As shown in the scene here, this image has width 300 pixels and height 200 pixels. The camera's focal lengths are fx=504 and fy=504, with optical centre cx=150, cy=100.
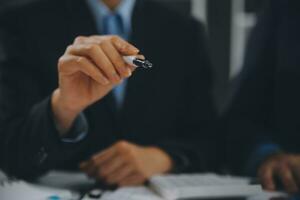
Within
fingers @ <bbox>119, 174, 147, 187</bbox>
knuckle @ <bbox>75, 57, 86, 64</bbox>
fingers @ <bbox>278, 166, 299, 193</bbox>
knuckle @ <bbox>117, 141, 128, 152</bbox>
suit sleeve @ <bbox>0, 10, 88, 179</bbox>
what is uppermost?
knuckle @ <bbox>75, 57, 86, 64</bbox>

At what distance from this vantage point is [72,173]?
2.13ft

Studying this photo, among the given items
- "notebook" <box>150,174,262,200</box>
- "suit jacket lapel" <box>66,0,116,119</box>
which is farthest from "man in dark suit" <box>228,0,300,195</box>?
"suit jacket lapel" <box>66,0,116,119</box>

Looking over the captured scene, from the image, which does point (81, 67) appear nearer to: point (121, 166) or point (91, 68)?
point (91, 68)

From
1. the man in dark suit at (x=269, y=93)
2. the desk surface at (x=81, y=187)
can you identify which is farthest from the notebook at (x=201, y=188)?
the man in dark suit at (x=269, y=93)

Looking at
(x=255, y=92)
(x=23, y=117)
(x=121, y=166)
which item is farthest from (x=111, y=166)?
(x=255, y=92)

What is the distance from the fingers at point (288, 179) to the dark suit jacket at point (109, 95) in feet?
0.40

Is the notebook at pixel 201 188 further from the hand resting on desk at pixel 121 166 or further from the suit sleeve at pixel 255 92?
the suit sleeve at pixel 255 92

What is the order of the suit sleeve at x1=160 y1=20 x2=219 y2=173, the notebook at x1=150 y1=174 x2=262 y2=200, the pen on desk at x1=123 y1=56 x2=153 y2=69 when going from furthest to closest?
the suit sleeve at x1=160 y1=20 x2=219 y2=173 → the notebook at x1=150 y1=174 x2=262 y2=200 → the pen on desk at x1=123 y1=56 x2=153 y2=69

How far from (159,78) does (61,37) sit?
0.15 metres

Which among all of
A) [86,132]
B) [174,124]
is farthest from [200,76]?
[86,132]

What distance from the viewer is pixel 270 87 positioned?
74 cm

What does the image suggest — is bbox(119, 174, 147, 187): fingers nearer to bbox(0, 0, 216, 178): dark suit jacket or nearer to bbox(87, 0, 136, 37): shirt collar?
bbox(0, 0, 216, 178): dark suit jacket

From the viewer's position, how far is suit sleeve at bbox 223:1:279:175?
735 millimetres

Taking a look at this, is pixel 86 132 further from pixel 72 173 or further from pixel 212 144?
pixel 212 144
